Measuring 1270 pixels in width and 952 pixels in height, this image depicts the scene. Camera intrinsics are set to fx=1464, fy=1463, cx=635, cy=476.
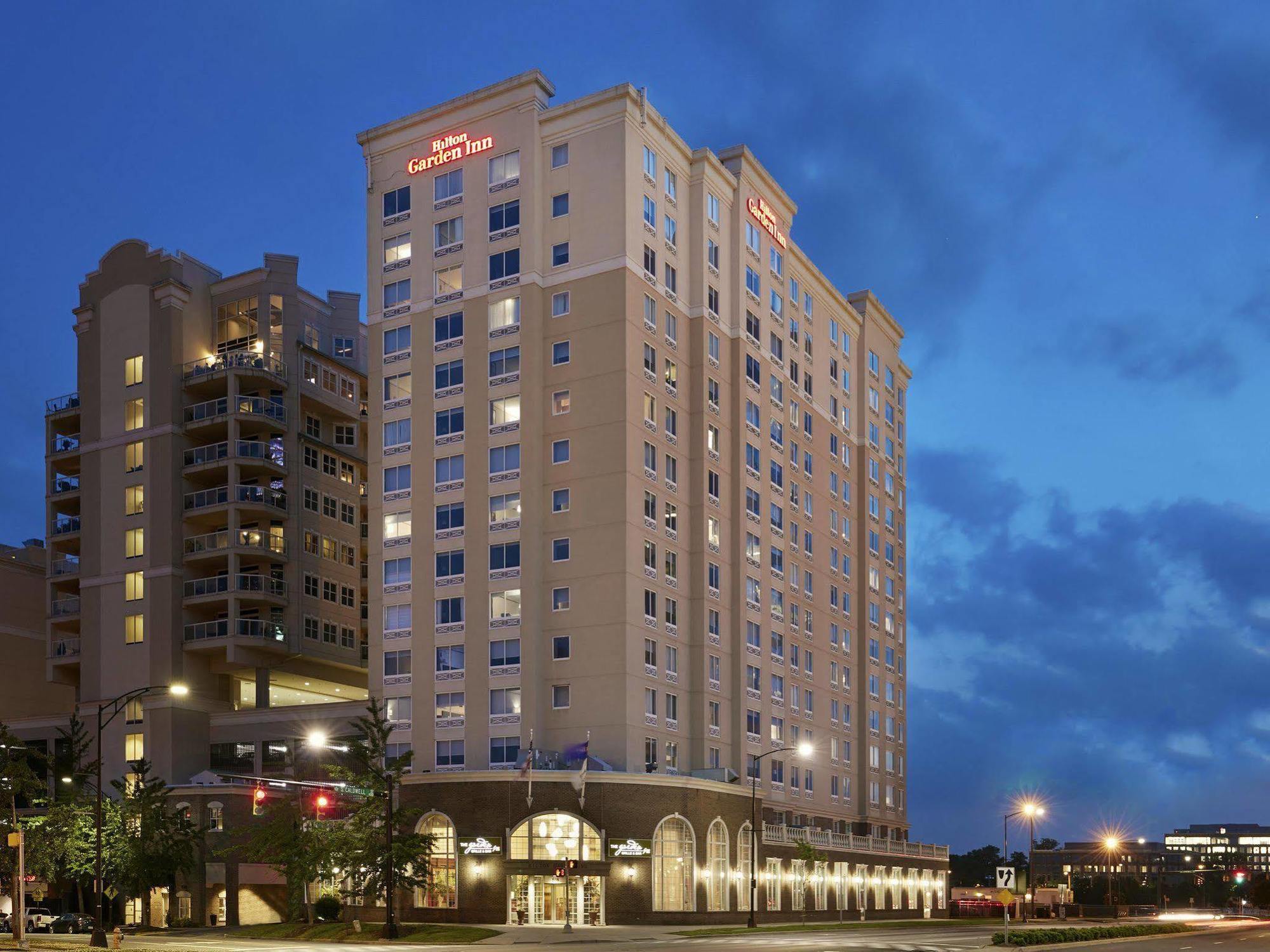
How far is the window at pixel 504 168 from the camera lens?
101250 mm

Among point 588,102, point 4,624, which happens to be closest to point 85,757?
point 4,624

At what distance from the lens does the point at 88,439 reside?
11938 cm

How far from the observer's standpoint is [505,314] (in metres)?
100

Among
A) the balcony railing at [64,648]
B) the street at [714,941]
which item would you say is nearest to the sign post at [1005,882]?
the street at [714,941]

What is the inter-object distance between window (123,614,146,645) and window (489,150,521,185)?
43970 millimetres

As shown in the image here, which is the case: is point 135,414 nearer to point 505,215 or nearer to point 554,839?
point 505,215

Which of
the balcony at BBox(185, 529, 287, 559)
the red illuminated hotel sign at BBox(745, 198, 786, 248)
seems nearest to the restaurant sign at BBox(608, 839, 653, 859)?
the balcony at BBox(185, 529, 287, 559)

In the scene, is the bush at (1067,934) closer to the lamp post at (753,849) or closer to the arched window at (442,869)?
the lamp post at (753,849)

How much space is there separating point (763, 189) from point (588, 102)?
22.1 metres

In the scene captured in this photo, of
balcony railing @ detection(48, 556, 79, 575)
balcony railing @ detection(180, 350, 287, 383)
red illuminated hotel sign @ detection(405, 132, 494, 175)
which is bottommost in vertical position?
balcony railing @ detection(48, 556, 79, 575)

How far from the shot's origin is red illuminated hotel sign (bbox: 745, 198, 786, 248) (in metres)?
114

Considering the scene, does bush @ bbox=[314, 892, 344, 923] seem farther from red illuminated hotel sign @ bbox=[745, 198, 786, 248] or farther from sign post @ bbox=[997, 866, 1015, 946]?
red illuminated hotel sign @ bbox=[745, 198, 786, 248]

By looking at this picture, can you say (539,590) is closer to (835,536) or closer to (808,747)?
(808,747)

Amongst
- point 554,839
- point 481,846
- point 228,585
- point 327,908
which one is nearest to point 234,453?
point 228,585
